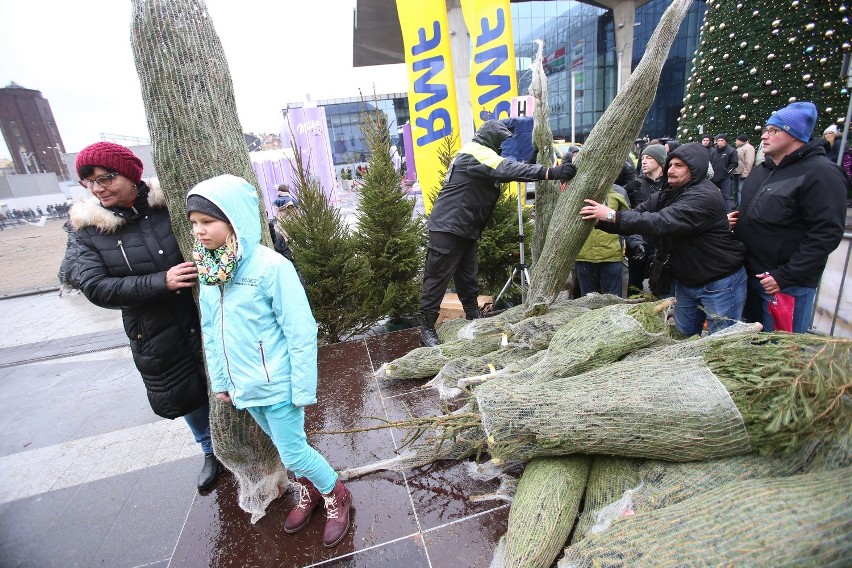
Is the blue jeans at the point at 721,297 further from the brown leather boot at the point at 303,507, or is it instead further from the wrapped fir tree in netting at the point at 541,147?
the brown leather boot at the point at 303,507

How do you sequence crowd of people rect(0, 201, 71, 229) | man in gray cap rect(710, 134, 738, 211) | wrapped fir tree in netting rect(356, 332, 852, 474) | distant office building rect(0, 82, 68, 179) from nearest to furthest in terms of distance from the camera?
wrapped fir tree in netting rect(356, 332, 852, 474) < man in gray cap rect(710, 134, 738, 211) < crowd of people rect(0, 201, 71, 229) < distant office building rect(0, 82, 68, 179)

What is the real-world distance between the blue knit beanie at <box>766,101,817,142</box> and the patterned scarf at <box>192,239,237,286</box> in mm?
3120

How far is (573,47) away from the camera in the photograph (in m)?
27.4

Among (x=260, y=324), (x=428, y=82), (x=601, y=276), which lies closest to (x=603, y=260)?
(x=601, y=276)

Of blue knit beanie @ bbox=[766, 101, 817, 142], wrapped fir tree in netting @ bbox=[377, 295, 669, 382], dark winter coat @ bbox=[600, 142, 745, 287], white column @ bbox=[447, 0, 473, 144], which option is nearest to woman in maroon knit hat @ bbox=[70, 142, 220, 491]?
wrapped fir tree in netting @ bbox=[377, 295, 669, 382]

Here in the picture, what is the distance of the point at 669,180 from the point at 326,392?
3012 mm

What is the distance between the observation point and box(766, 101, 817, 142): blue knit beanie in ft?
8.15

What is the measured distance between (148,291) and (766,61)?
341 inches

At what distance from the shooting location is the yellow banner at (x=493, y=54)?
644 centimetres

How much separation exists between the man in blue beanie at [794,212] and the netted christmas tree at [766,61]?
534cm

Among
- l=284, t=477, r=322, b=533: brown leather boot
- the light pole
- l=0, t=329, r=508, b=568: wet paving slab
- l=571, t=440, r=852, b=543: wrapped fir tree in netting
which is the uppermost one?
the light pole

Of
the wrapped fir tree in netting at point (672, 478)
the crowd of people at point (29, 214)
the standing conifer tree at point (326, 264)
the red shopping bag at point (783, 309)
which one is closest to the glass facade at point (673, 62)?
the standing conifer tree at point (326, 264)

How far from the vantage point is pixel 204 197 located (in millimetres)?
1718

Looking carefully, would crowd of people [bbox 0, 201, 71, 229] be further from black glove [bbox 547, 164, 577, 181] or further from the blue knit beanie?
the blue knit beanie
